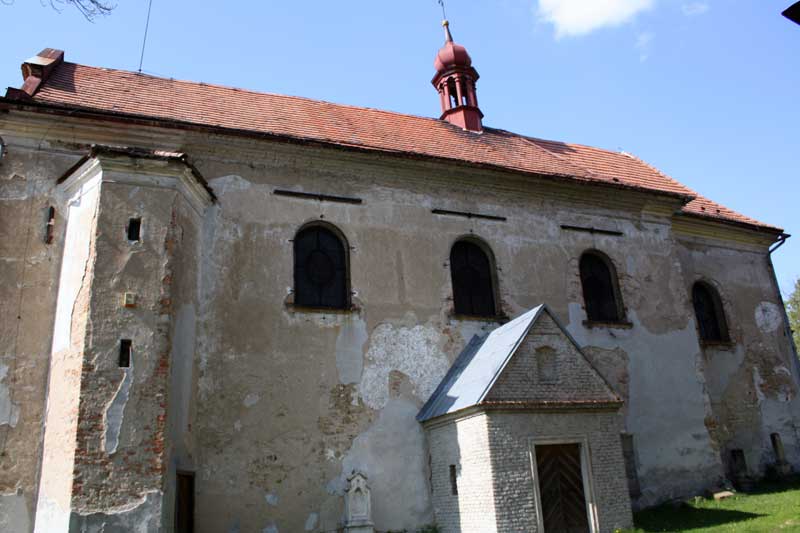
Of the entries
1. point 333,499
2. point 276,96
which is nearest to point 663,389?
point 333,499

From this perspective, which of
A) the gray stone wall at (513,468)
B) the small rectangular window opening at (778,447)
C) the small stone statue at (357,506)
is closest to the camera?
the gray stone wall at (513,468)

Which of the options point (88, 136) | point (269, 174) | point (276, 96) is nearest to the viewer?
point (88, 136)

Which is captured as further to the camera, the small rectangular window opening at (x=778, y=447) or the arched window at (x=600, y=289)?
the small rectangular window opening at (x=778, y=447)

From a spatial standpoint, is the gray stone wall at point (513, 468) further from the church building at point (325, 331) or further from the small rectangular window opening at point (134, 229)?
the small rectangular window opening at point (134, 229)

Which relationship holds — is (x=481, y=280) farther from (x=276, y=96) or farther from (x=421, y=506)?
(x=276, y=96)

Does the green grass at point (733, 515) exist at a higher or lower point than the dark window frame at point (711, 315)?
lower

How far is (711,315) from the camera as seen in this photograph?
667 inches

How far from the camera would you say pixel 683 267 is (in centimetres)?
1673

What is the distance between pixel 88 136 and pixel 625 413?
450 inches

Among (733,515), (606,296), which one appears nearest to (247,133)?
(606,296)

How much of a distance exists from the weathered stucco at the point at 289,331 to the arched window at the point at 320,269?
0.81ft

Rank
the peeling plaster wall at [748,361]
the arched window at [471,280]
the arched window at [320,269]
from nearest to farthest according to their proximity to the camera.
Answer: the arched window at [320,269], the arched window at [471,280], the peeling plaster wall at [748,361]

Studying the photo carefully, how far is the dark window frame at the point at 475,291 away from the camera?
13320 millimetres

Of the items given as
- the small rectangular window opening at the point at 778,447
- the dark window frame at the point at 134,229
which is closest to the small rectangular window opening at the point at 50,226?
the dark window frame at the point at 134,229
